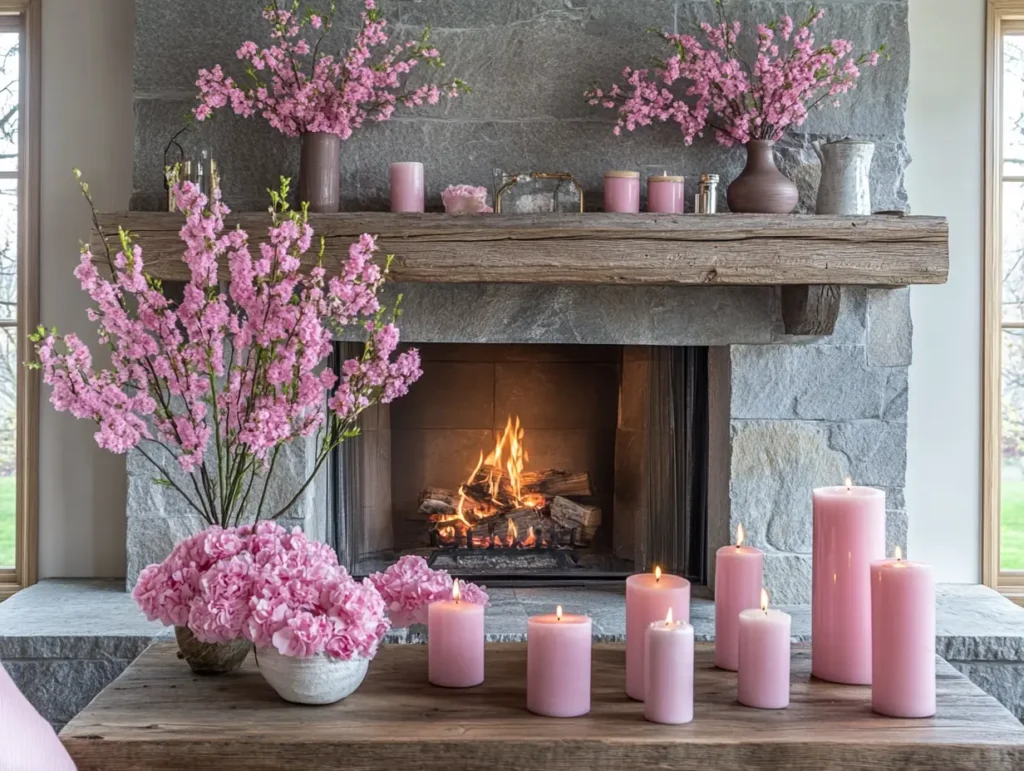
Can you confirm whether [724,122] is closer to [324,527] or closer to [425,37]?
[425,37]

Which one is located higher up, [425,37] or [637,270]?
[425,37]

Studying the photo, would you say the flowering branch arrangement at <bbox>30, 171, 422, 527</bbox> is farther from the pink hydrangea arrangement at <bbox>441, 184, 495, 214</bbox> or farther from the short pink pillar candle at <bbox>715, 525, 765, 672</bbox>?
the pink hydrangea arrangement at <bbox>441, 184, 495, 214</bbox>

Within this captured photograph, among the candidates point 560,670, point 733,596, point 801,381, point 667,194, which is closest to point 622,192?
point 667,194

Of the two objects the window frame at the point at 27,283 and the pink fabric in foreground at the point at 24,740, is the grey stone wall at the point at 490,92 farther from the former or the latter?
the pink fabric in foreground at the point at 24,740

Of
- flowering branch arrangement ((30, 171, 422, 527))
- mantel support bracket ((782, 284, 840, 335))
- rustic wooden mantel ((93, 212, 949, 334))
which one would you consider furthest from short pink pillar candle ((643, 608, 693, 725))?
mantel support bracket ((782, 284, 840, 335))

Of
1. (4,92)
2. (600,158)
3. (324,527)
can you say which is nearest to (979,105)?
(600,158)

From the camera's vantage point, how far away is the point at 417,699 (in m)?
1.43

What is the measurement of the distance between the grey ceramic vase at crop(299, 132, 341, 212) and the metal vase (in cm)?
118

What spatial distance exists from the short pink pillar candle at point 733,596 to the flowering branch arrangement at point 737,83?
149 centimetres

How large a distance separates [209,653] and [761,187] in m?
1.75

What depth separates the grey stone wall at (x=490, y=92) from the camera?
9.31 feet

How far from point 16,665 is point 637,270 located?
5.53 ft

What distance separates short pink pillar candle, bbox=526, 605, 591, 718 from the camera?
1.36 metres

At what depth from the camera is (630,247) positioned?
255cm
